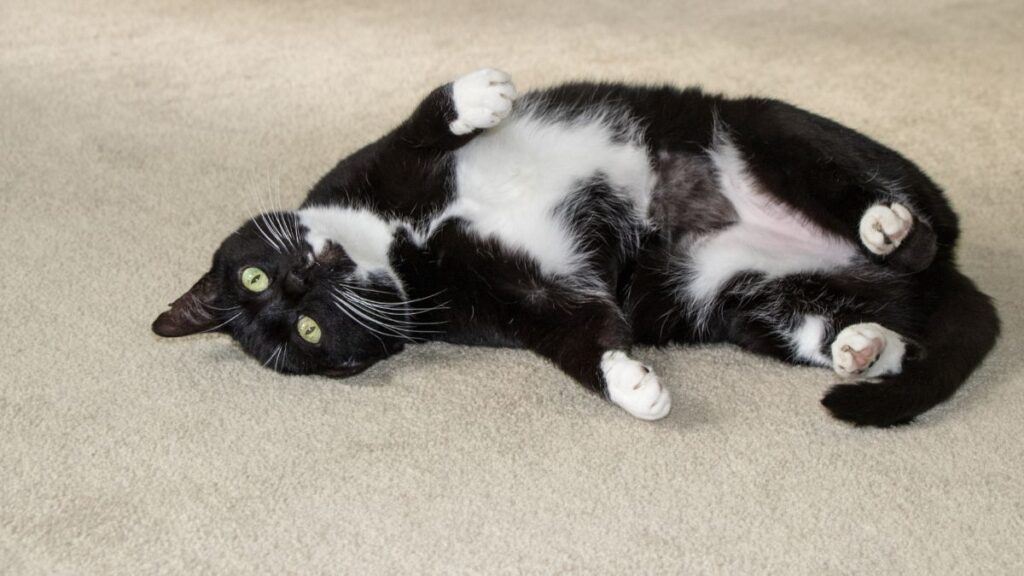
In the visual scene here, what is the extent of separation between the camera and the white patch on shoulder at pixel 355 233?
2021mm

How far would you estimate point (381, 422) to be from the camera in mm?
1882

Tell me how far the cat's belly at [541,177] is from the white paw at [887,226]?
478mm

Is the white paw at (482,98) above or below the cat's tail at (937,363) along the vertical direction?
above

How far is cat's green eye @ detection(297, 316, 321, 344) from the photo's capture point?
6.49ft

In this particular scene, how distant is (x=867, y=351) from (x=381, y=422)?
3.00ft

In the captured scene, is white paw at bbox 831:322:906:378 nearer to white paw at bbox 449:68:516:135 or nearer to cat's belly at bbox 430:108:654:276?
cat's belly at bbox 430:108:654:276

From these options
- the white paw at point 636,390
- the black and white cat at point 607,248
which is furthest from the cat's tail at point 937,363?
the white paw at point 636,390

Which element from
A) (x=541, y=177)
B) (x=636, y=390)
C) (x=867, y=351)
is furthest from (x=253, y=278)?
(x=867, y=351)

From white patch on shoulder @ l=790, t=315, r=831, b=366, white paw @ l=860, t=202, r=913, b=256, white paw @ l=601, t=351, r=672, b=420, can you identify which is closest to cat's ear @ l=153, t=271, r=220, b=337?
white paw @ l=601, t=351, r=672, b=420

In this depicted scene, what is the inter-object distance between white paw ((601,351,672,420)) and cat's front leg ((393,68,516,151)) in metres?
0.56

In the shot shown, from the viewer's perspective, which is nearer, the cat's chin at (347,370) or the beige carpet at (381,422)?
the beige carpet at (381,422)

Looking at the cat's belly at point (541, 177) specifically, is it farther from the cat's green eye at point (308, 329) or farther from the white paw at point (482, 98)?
the cat's green eye at point (308, 329)

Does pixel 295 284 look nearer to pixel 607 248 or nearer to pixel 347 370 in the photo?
pixel 347 370

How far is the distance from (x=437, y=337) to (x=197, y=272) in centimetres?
64
